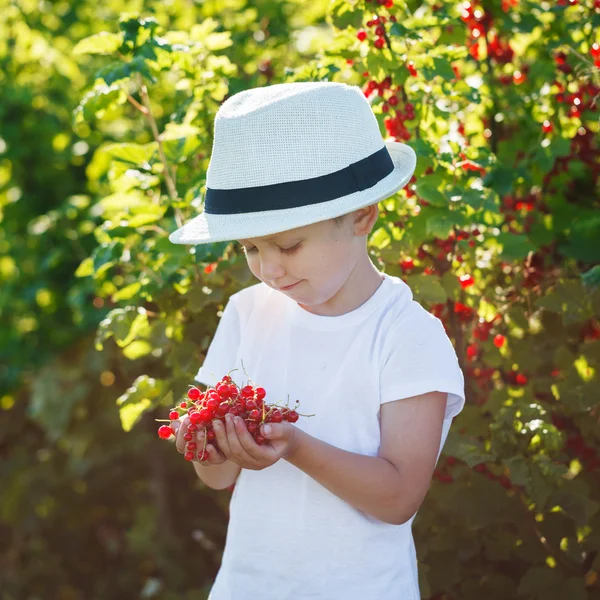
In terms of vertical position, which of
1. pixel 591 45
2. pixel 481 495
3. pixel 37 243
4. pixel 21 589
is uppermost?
pixel 591 45

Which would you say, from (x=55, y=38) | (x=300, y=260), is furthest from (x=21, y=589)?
(x=300, y=260)

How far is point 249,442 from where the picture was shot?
1740 mm

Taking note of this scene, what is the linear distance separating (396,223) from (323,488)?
43.2 inches

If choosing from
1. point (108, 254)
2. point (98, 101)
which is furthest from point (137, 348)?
point (98, 101)

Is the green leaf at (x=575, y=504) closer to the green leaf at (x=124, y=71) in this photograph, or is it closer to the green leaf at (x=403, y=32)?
the green leaf at (x=403, y=32)

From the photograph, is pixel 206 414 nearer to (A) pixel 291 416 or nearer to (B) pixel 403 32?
(A) pixel 291 416

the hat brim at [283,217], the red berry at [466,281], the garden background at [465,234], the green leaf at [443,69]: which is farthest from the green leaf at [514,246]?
the hat brim at [283,217]

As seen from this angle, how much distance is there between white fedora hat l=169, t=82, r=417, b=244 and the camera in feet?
5.97

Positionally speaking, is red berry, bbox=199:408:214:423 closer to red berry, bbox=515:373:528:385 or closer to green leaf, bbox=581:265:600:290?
green leaf, bbox=581:265:600:290

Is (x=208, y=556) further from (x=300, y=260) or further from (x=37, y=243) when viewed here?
(x=300, y=260)

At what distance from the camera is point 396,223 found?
9.19ft

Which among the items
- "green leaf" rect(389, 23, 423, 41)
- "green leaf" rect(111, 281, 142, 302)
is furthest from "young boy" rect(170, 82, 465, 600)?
"green leaf" rect(111, 281, 142, 302)

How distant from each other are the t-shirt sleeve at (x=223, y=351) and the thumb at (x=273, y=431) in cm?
48

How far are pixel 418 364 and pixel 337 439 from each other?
0.27 meters
